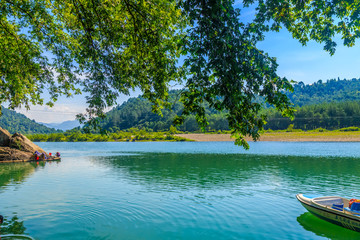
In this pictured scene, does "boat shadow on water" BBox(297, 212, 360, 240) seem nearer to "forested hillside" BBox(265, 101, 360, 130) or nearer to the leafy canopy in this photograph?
the leafy canopy

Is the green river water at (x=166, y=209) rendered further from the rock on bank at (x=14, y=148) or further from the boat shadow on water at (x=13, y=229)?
the rock on bank at (x=14, y=148)

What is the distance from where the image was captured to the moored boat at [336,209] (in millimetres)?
12898

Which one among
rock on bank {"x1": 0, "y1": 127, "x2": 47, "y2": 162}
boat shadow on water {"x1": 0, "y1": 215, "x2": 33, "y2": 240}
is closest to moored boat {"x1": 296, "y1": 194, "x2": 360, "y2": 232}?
boat shadow on water {"x1": 0, "y1": 215, "x2": 33, "y2": 240}

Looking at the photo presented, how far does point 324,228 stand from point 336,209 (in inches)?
53.3

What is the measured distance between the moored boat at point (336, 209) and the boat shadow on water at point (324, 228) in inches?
13.1

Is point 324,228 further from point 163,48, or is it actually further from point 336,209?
point 163,48

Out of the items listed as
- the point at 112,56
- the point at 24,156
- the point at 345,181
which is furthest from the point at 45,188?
the point at 345,181

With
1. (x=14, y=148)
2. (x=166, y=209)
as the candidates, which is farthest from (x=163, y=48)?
(x=14, y=148)

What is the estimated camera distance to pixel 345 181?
2697cm

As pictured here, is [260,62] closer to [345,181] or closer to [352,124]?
[345,181]

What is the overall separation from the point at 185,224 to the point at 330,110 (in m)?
210

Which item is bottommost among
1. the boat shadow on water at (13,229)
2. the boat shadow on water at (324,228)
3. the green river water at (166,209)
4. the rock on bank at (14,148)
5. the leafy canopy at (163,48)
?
the boat shadow on water at (324,228)

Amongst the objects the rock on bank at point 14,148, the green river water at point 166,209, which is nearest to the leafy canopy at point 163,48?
the green river water at point 166,209

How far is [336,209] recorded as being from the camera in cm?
1388
